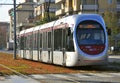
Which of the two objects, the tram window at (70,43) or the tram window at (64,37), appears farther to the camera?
the tram window at (64,37)

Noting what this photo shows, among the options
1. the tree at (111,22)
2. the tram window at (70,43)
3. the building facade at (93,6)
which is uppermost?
the building facade at (93,6)

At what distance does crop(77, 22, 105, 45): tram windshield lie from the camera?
87.0ft

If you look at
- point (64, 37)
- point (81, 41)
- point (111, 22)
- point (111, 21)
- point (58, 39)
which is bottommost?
point (81, 41)

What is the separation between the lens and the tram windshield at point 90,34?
87.0ft

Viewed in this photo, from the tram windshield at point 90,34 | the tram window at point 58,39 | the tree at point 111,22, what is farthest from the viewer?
the tree at point 111,22

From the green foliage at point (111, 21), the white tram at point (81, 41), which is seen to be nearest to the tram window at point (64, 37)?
the white tram at point (81, 41)

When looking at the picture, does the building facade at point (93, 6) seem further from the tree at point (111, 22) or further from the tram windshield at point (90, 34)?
the tram windshield at point (90, 34)

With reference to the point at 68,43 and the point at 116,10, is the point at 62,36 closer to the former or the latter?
the point at 68,43

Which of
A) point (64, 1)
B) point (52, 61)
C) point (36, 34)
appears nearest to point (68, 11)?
point (64, 1)

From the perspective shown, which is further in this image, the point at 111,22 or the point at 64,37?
the point at 111,22

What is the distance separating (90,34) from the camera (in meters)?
26.7

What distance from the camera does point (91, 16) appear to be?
1069 inches

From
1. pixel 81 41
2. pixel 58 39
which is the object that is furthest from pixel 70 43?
pixel 58 39

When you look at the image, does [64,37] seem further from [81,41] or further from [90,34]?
[90,34]
